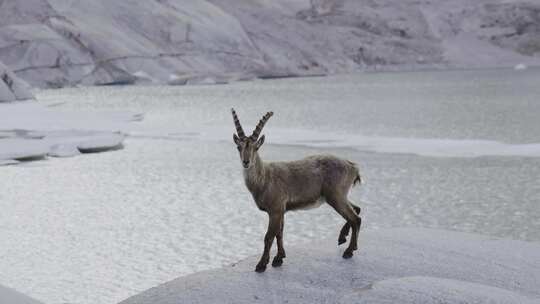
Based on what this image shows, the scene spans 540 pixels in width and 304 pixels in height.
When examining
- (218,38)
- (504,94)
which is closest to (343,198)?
(504,94)

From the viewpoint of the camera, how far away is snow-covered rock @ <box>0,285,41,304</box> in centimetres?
760

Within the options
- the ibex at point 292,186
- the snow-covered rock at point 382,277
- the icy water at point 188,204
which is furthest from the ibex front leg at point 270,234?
the icy water at point 188,204

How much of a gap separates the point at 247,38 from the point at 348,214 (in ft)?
326

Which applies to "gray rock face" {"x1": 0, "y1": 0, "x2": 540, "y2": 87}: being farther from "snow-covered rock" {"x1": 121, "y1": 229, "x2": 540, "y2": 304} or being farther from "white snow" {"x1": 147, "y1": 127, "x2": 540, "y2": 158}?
"snow-covered rock" {"x1": 121, "y1": 229, "x2": 540, "y2": 304}

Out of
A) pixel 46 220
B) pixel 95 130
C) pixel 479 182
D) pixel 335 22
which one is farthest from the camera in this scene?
pixel 335 22

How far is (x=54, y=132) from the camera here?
29.9m

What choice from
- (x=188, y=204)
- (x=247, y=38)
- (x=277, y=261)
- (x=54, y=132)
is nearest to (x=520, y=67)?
(x=247, y=38)

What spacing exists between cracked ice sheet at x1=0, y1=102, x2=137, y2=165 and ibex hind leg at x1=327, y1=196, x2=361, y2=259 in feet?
Answer: 56.8

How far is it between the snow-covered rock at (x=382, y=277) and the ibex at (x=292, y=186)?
1.11 feet

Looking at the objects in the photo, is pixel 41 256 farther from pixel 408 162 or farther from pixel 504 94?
pixel 504 94

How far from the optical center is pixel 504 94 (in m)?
66.8

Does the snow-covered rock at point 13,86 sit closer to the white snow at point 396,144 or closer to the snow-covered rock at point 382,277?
the white snow at point 396,144

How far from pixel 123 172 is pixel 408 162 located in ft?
28.0

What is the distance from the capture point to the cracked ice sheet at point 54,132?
25297 mm
